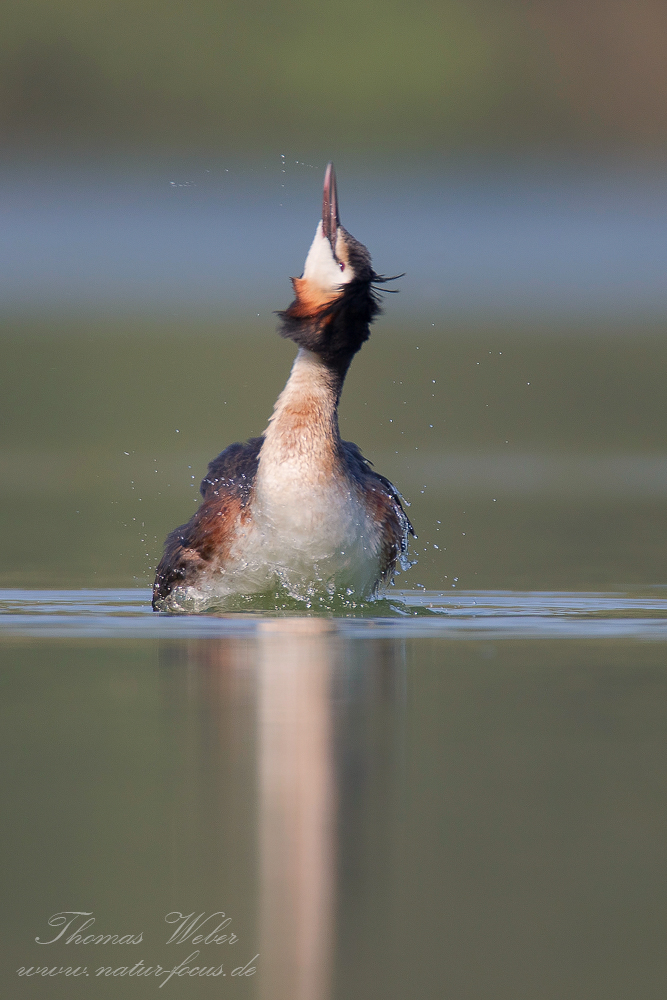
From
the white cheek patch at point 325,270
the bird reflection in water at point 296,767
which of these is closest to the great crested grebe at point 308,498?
the white cheek patch at point 325,270

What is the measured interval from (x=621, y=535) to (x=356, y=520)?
5.01 m

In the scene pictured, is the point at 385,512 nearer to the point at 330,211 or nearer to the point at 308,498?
the point at 308,498

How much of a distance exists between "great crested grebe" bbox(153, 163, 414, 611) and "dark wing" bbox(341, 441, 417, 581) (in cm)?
1

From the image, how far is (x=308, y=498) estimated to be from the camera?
1148 cm

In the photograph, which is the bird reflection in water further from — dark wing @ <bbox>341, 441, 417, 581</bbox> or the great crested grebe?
dark wing @ <bbox>341, 441, 417, 581</bbox>

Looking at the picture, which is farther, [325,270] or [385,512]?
[385,512]

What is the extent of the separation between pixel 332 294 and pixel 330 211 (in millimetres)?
490

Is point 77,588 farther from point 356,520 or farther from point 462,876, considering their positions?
point 462,876

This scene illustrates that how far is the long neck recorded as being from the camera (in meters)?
11.7

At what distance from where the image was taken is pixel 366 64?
90125 mm

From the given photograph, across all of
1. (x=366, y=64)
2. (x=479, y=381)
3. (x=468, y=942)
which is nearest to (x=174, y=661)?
(x=468, y=942)

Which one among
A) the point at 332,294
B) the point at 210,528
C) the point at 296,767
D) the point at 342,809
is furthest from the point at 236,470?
the point at 342,809

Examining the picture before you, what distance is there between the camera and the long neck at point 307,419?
11727 mm

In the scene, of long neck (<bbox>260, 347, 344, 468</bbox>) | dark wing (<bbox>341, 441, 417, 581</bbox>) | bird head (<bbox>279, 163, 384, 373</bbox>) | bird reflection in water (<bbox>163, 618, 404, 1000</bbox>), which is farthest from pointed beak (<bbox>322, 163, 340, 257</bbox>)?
bird reflection in water (<bbox>163, 618, 404, 1000</bbox>)
